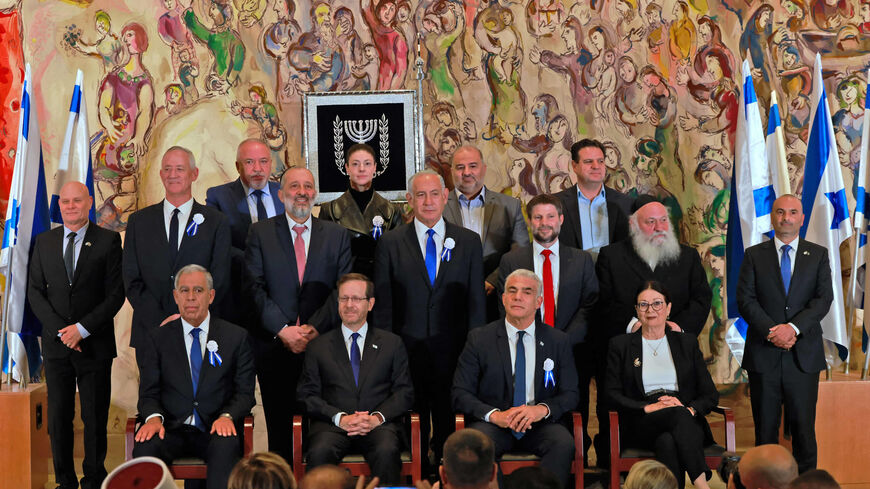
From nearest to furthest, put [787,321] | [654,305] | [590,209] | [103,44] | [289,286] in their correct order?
1. [654,305]
2. [289,286]
3. [787,321]
4. [590,209]
5. [103,44]

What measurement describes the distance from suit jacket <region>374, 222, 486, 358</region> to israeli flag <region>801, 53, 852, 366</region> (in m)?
2.41

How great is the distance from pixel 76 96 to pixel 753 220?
4493 mm

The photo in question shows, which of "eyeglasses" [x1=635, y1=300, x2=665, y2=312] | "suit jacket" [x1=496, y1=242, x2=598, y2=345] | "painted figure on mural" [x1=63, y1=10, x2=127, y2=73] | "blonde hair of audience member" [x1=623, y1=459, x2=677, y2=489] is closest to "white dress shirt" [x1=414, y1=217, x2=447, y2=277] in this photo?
"suit jacket" [x1=496, y1=242, x2=598, y2=345]

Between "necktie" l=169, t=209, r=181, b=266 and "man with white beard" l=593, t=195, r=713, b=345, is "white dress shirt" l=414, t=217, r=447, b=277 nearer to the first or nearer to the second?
"man with white beard" l=593, t=195, r=713, b=345

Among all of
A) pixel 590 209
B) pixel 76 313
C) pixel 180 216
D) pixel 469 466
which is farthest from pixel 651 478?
pixel 76 313

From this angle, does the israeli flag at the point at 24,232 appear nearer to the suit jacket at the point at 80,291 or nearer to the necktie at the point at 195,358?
the suit jacket at the point at 80,291

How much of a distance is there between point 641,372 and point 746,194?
2065 mm

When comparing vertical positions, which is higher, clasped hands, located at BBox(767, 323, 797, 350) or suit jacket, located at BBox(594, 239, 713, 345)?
suit jacket, located at BBox(594, 239, 713, 345)

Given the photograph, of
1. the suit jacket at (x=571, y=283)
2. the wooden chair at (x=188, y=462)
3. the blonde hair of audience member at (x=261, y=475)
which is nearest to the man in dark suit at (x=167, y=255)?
the wooden chair at (x=188, y=462)

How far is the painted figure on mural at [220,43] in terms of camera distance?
671 centimetres

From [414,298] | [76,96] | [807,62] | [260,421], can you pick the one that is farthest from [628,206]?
[76,96]

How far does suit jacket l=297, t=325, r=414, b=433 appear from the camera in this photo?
15.4ft

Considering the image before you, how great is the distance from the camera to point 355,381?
4.73 metres

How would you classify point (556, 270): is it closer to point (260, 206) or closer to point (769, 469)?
point (260, 206)
